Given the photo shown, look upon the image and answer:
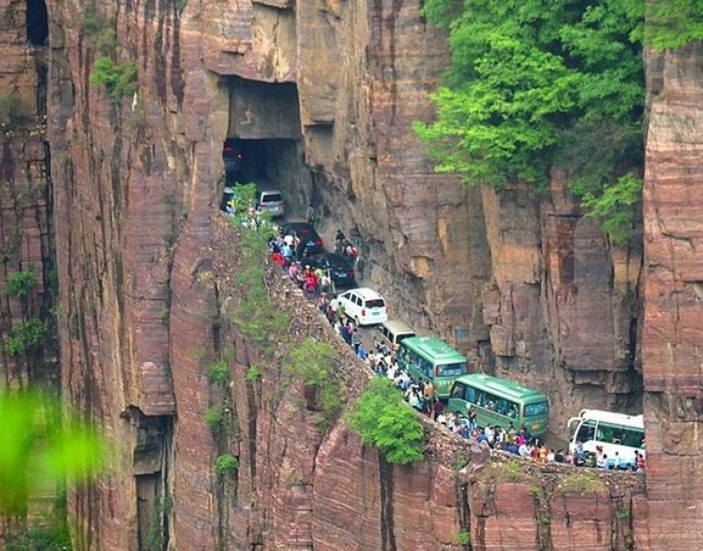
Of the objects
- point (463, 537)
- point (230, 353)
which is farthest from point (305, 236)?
point (463, 537)

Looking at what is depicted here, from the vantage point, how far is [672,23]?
5838cm

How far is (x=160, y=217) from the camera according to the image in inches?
3034

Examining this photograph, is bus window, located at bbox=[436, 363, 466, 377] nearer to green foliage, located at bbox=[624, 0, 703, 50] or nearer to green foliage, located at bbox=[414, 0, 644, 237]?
green foliage, located at bbox=[414, 0, 644, 237]

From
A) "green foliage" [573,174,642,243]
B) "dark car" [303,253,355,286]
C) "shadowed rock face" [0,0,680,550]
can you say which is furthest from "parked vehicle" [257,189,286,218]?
"green foliage" [573,174,642,243]

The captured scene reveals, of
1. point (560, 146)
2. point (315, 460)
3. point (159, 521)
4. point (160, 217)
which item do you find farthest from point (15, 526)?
point (560, 146)

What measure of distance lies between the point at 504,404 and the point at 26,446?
27972 mm

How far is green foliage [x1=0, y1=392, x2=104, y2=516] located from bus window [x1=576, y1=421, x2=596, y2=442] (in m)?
27.9

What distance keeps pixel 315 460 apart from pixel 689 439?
10.6 metres

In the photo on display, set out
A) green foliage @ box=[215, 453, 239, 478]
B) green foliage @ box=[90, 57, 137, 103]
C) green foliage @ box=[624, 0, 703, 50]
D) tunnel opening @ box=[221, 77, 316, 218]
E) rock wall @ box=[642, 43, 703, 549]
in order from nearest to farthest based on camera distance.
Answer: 1. green foliage @ box=[624, 0, 703, 50]
2. rock wall @ box=[642, 43, 703, 549]
3. green foliage @ box=[215, 453, 239, 478]
4. tunnel opening @ box=[221, 77, 316, 218]
5. green foliage @ box=[90, 57, 137, 103]

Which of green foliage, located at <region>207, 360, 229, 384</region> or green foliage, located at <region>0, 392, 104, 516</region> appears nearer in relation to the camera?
green foliage, located at <region>207, 360, 229, 384</region>

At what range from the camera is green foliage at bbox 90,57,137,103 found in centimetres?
7801

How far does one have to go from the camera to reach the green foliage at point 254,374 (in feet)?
230

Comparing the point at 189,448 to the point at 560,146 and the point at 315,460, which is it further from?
the point at 560,146

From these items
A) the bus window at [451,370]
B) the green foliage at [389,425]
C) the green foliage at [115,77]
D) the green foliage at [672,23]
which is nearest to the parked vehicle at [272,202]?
the green foliage at [115,77]
